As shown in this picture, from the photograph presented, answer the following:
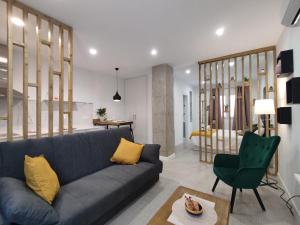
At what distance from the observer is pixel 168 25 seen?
2.51 meters

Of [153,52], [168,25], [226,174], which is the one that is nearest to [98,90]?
[153,52]

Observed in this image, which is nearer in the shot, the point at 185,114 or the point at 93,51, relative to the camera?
the point at 93,51

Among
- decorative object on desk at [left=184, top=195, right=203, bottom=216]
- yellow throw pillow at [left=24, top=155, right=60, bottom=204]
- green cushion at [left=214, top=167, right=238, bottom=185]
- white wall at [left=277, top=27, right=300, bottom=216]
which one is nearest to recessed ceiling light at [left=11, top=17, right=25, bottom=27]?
yellow throw pillow at [left=24, top=155, right=60, bottom=204]

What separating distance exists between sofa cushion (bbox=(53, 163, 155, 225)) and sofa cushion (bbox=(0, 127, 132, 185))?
0.17 meters

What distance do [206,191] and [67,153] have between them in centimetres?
224

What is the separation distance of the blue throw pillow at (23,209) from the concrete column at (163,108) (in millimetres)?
3252

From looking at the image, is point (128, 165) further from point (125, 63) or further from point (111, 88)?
point (111, 88)

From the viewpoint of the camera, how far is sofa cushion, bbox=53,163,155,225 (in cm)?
144

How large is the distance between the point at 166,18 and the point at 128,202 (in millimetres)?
2703

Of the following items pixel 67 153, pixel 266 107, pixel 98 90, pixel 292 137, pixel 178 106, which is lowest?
pixel 67 153

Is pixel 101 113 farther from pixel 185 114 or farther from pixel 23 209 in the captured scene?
pixel 23 209

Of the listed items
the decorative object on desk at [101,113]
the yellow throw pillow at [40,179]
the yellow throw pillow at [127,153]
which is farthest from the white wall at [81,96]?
the yellow throw pillow at [40,179]

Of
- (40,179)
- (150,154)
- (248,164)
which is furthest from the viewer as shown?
(150,154)

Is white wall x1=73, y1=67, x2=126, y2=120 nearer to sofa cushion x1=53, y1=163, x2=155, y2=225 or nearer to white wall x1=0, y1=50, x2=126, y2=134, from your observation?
white wall x1=0, y1=50, x2=126, y2=134
